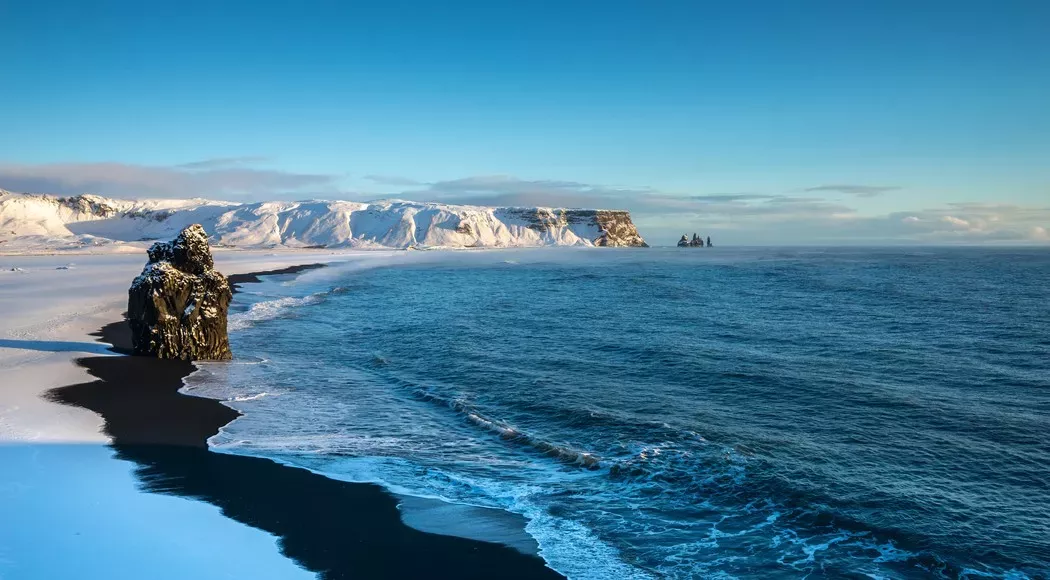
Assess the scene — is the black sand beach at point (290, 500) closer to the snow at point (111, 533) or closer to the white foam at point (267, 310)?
the snow at point (111, 533)

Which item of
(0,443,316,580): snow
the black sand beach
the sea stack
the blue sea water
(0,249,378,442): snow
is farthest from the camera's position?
the sea stack

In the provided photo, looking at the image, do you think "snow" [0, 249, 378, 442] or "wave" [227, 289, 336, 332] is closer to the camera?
"snow" [0, 249, 378, 442]

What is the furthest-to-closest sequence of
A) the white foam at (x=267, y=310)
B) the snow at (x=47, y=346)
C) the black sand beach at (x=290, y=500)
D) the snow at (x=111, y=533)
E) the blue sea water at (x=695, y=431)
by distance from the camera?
the white foam at (x=267, y=310) → the snow at (x=47, y=346) → the blue sea water at (x=695, y=431) → the black sand beach at (x=290, y=500) → the snow at (x=111, y=533)

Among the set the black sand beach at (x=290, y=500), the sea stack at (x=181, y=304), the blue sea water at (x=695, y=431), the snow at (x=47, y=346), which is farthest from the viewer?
the sea stack at (x=181, y=304)

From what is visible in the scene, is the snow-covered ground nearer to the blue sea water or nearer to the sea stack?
the blue sea water

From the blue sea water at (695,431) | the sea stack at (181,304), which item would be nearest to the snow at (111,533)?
the blue sea water at (695,431)

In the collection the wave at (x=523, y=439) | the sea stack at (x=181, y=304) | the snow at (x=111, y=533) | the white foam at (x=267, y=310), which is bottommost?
the wave at (x=523, y=439)

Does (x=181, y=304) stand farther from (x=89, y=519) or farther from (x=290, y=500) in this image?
(x=89, y=519)

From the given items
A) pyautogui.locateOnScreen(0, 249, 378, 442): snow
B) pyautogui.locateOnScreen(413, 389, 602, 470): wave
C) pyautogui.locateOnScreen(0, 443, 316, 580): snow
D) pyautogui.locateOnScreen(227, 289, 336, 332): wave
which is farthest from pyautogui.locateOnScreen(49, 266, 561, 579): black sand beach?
pyautogui.locateOnScreen(227, 289, 336, 332): wave
